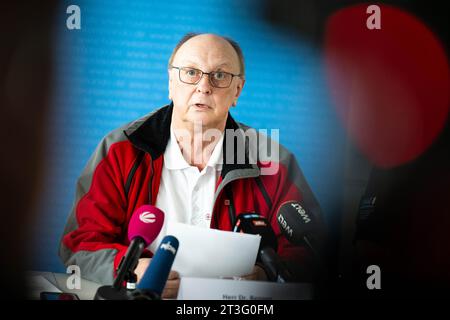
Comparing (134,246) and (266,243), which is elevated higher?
(134,246)

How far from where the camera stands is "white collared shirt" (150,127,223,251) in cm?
267

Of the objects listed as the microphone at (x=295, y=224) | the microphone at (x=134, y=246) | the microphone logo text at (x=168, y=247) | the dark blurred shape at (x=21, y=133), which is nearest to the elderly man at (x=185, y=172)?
the microphone at (x=295, y=224)

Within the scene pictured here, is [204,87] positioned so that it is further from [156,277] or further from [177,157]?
[156,277]

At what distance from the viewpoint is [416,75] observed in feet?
9.48

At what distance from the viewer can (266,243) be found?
2418 mm

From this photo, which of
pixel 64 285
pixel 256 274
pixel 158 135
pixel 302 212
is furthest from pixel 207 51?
pixel 64 285

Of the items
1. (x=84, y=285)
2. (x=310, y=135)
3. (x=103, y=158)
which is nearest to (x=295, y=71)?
(x=310, y=135)

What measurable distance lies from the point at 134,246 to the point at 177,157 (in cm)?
101

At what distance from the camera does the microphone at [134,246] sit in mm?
1688

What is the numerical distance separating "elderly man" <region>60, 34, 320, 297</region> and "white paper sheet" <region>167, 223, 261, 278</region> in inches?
4.8

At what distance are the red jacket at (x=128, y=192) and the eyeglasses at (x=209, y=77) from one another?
0.17 metres

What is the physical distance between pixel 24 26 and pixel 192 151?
41.4 inches
